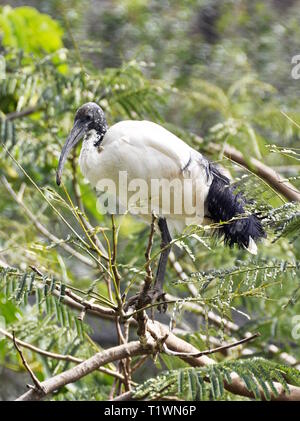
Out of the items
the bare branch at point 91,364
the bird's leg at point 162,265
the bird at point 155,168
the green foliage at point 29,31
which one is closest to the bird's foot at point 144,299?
the bird's leg at point 162,265

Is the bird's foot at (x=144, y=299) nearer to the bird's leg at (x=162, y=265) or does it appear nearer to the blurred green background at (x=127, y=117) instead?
the bird's leg at (x=162, y=265)

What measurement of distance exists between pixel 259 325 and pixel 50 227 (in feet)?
3.73

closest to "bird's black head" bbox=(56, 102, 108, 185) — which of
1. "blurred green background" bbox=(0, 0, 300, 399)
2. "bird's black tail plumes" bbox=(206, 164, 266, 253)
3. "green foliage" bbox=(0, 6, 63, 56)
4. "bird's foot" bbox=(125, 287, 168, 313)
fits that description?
"blurred green background" bbox=(0, 0, 300, 399)

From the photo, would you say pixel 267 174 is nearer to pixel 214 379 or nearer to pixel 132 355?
pixel 132 355

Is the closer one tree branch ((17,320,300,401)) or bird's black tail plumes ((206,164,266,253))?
tree branch ((17,320,300,401))

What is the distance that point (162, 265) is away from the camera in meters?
2.85

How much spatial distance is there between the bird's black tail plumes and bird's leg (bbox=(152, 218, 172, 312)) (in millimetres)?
175

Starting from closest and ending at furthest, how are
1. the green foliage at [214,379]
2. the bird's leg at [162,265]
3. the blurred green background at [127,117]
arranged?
the green foliage at [214,379], the bird's leg at [162,265], the blurred green background at [127,117]

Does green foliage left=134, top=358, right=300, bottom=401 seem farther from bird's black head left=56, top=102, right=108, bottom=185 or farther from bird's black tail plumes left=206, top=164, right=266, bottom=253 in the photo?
bird's black head left=56, top=102, right=108, bottom=185

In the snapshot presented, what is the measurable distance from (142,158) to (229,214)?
1.05 ft

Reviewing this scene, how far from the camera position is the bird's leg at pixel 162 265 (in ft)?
8.14

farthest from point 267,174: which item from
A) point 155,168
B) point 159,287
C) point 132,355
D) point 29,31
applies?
point 29,31

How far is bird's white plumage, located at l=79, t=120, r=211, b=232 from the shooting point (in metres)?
2.78
